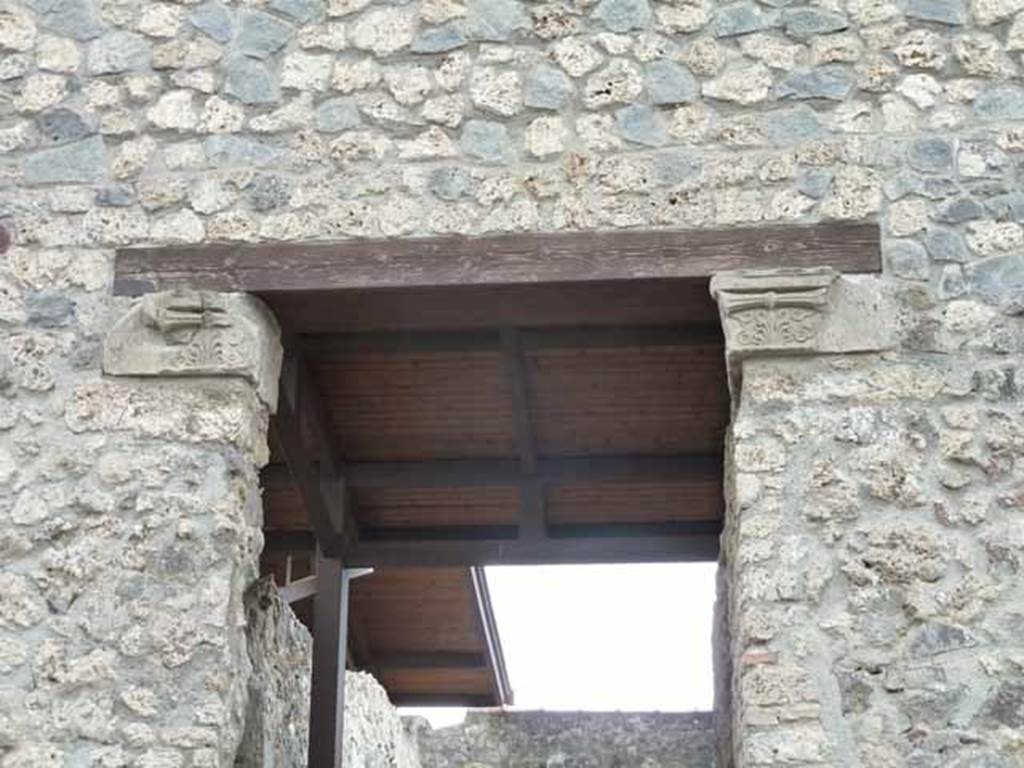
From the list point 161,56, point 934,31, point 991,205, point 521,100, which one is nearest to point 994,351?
point 991,205

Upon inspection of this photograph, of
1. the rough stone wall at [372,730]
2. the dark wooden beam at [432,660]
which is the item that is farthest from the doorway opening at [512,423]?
the dark wooden beam at [432,660]

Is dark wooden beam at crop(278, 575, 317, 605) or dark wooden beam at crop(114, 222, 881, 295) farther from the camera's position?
dark wooden beam at crop(278, 575, 317, 605)

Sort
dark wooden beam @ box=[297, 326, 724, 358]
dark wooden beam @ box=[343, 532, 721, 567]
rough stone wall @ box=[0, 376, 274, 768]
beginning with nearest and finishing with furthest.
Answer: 1. rough stone wall @ box=[0, 376, 274, 768]
2. dark wooden beam @ box=[297, 326, 724, 358]
3. dark wooden beam @ box=[343, 532, 721, 567]

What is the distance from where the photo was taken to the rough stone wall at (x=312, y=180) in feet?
16.8

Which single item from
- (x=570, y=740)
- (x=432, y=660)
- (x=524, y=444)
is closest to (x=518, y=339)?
(x=524, y=444)

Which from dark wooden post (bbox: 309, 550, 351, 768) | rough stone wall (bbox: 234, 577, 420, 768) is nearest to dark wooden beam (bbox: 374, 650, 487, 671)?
rough stone wall (bbox: 234, 577, 420, 768)

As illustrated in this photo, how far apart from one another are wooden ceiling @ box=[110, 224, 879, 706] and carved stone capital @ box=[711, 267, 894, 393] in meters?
0.07

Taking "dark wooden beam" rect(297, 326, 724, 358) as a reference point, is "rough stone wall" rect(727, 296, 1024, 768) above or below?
below

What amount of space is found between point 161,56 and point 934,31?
251 centimetres

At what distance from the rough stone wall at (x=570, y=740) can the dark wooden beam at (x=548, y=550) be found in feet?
A: 12.3

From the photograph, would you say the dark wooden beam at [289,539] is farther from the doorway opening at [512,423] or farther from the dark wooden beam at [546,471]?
the dark wooden beam at [546,471]

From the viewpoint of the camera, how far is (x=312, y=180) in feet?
18.3

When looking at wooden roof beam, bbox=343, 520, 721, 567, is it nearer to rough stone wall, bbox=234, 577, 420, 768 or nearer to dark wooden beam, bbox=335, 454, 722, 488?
dark wooden beam, bbox=335, 454, 722, 488

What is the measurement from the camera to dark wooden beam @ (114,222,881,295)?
531cm
